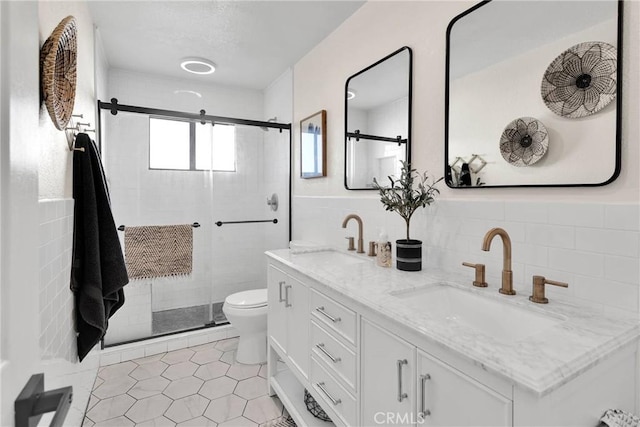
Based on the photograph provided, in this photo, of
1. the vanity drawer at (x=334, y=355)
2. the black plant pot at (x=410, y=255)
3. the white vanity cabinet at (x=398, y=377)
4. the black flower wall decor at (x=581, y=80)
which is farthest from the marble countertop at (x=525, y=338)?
the black flower wall decor at (x=581, y=80)

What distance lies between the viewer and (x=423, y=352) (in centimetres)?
95

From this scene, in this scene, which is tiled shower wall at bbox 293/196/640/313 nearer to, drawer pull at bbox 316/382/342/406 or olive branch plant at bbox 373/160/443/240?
olive branch plant at bbox 373/160/443/240

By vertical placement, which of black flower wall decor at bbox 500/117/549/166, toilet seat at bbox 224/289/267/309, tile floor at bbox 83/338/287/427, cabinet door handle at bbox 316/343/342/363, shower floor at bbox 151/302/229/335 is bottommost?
tile floor at bbox 83/338/287/427

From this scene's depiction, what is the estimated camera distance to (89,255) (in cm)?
157

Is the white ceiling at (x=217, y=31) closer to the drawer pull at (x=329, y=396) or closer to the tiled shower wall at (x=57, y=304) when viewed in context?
the tiled shower wall at (x=57, y=304)

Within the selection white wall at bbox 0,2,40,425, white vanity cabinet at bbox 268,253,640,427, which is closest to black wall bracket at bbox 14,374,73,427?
white wall at bbox 0,2,40,425

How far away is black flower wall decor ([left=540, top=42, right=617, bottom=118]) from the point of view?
1054mm

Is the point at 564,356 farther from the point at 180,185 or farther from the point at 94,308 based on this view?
the point at 180,185

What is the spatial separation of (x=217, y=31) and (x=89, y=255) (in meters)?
1.82

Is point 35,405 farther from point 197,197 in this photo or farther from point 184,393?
point 197,197

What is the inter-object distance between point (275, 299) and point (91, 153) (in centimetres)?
124

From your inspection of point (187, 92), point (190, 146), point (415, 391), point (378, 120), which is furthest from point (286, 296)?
point (187, 92)

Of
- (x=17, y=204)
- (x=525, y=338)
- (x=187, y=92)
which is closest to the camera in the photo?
(x=17, y=204)

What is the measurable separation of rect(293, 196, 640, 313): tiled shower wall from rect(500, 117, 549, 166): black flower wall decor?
17 centimetres
